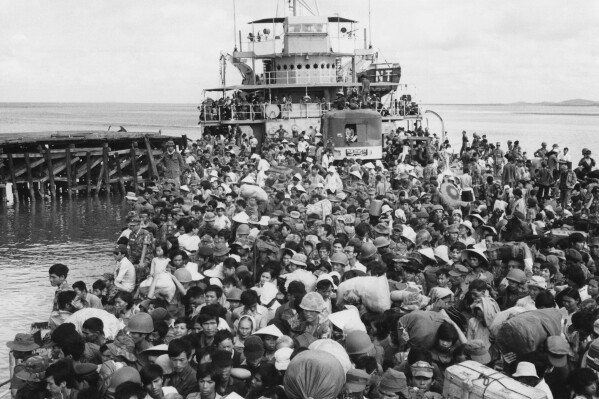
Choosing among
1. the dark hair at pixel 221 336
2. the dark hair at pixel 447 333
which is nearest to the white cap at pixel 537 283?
the dark hair at pixel 447 333

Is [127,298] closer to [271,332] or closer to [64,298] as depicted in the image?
[64,298]

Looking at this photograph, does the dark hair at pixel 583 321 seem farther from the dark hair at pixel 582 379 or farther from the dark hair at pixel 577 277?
the dark hair at pixel 577 277

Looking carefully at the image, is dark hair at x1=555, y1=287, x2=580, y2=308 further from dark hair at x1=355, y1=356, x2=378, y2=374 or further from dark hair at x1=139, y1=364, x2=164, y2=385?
dark hair at x1=139, y1=364, x2=164, y2=385

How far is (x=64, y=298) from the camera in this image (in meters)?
7.91

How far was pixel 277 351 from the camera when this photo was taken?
624 centimetres

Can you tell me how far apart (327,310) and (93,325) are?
2.24 m

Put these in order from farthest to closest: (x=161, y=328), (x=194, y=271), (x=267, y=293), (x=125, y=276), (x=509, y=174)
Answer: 1. (x=509, y=174)
2. (x=125, y=276)
3. (x=194, y=271)
4. (x=267, y=293)
5. (x=161, y=328)

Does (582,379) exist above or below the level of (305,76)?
below

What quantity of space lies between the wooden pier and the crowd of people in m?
19.1

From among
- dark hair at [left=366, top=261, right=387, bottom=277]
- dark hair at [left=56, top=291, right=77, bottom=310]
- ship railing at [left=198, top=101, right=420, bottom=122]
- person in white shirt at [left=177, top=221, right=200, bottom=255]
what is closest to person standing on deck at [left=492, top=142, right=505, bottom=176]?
ship railing at [left=198, top=101, right=420, bottom=122]

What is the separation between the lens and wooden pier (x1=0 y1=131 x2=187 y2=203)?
30531 mm

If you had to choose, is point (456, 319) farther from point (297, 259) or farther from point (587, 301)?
point (297, 259)

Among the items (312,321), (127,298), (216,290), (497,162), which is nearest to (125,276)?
(127,298)

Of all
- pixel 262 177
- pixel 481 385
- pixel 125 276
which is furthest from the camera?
pixel 262 177
